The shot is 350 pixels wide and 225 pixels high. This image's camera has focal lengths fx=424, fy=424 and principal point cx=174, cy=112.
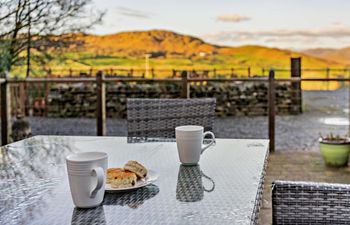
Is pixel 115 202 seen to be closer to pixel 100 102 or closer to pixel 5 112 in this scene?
pixel 100 102

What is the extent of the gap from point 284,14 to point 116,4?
9.53 ft

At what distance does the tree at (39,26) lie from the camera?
205 inches

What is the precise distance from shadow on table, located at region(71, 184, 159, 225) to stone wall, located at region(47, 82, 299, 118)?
613 cm

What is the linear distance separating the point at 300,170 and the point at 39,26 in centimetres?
376

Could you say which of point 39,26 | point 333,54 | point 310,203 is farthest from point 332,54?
point 310,203

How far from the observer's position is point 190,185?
1.18m

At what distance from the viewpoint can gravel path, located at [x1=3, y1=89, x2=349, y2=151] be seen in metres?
6.28

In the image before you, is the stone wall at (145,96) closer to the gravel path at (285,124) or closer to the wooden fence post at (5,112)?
the gravel path at (285,124)

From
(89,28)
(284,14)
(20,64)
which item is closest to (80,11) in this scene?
(89,28)

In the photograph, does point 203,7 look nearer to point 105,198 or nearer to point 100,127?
point 100,127

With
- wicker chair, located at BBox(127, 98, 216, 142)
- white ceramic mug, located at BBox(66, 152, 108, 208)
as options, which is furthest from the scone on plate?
wicker chair, located at BBox(127, 98, 216, 142)

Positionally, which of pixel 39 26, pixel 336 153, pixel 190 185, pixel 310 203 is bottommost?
pixel 336 153

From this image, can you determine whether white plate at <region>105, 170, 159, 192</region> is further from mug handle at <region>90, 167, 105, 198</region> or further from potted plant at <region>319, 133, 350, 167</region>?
potted plant at <region>319, 133, 350, 167</region>

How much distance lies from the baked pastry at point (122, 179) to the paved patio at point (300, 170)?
6.74 ft
